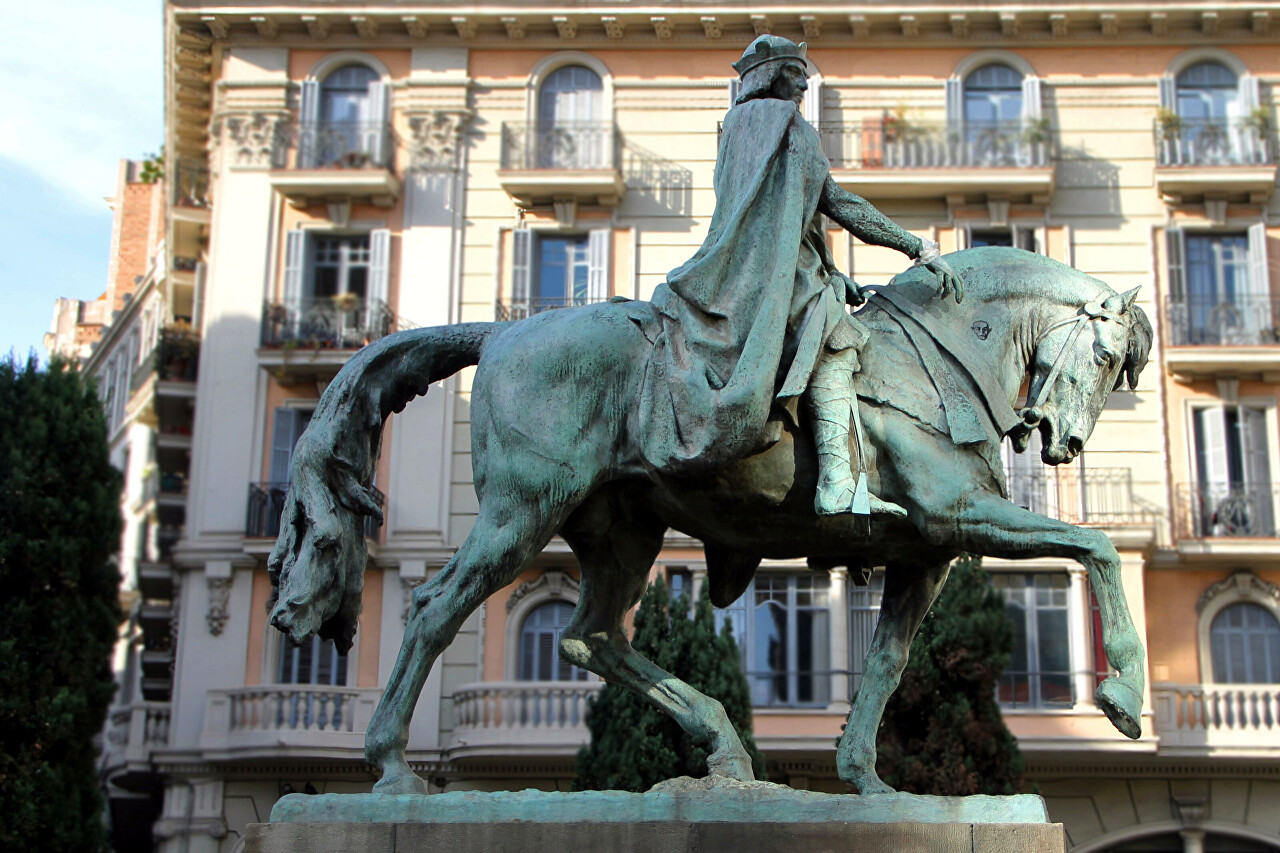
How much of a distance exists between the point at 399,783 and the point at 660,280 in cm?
2448

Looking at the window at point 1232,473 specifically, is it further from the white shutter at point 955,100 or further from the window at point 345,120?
the window at point 345,120

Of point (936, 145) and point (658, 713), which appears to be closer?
point (658, 713)

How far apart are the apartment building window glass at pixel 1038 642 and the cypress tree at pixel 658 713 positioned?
22.2 ft

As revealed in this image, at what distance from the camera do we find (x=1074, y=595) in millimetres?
28516

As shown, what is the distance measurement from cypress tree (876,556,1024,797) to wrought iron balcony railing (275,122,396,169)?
13.9 m

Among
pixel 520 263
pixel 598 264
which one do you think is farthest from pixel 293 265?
pixel 598 264

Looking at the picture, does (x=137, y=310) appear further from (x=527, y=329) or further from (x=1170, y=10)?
(x=527, y=329)

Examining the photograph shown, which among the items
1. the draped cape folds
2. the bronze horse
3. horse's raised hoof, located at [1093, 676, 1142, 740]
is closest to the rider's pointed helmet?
the draped cape folds

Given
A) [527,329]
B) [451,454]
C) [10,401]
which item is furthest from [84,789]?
[527,329]

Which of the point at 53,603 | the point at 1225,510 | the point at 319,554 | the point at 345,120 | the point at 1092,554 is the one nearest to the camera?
the point at 1092,554

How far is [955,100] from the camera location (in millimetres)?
31266

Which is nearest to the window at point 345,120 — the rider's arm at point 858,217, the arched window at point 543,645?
the arched window at point 543,645

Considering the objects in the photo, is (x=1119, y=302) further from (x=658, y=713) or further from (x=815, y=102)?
(x=815, y=102)

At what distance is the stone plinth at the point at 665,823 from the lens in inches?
256
